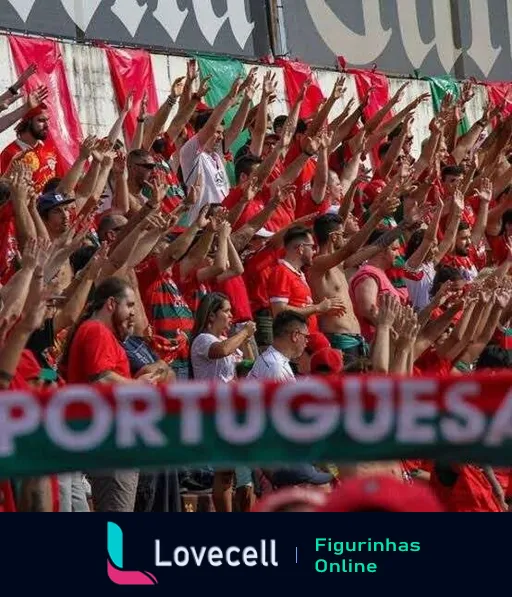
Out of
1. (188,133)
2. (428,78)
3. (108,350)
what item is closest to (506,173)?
(428,78)

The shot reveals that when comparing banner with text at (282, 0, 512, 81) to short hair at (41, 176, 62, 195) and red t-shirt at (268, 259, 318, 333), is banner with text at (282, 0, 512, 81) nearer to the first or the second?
red t-shirt at (268, 259, 318, 333)

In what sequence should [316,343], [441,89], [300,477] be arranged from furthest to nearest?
[441,89], [316,343], [300,477]

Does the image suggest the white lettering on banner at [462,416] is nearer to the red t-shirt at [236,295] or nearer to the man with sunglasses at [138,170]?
the red t-shirt at [236,295]

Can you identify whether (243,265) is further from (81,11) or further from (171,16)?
(171,16)

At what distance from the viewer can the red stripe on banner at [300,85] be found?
1537cm

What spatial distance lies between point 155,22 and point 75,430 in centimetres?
1113

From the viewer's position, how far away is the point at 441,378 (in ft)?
10.6

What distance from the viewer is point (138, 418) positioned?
329 centimetres

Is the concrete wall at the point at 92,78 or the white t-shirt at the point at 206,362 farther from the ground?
the concrete wall at the point at 92,78

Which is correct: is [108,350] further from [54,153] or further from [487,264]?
[487,264]

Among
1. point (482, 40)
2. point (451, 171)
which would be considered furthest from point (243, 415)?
point (482, 40)

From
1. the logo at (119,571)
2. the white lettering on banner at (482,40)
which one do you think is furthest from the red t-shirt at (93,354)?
the white lettering on banner at (482,40)

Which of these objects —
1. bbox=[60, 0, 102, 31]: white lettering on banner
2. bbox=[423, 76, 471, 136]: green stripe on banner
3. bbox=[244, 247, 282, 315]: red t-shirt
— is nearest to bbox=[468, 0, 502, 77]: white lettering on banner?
bbox=[423, 76, 471, 136]: green stripe on banner

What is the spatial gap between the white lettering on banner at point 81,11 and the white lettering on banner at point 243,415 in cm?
1032
